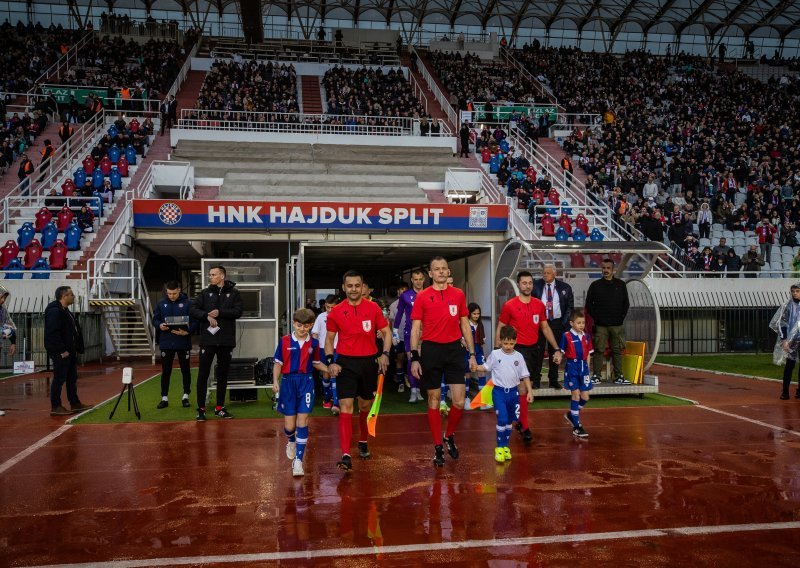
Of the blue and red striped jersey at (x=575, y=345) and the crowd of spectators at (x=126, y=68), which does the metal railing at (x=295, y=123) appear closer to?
the crowd of spectators at (x=126, y=68)

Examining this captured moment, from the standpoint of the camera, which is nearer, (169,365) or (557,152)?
(169,365)

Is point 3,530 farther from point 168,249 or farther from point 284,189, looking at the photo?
point 284,189

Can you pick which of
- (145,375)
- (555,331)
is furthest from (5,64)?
(555,331)

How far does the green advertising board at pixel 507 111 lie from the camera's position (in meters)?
34.3

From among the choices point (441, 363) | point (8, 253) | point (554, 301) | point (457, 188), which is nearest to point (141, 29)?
point (457, 188)

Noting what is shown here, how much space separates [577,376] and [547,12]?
51846 millimetres

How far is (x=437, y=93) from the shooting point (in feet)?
128

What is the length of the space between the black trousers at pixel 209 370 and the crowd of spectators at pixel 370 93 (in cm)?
2559

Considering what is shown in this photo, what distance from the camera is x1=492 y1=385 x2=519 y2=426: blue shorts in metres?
7.22

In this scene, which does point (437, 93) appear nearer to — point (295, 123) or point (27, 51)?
point (295, 123)

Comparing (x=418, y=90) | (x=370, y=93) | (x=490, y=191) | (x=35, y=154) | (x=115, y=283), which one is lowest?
(x=115, y=283)

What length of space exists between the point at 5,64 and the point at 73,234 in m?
22.2

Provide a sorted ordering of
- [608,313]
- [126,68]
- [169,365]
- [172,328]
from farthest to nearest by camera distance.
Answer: [126,68] → [608,313] → [169,365] → [172,328]

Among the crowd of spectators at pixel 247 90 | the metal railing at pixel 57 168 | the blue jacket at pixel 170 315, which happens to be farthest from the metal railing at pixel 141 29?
the blue jacket at pixel 170 315
